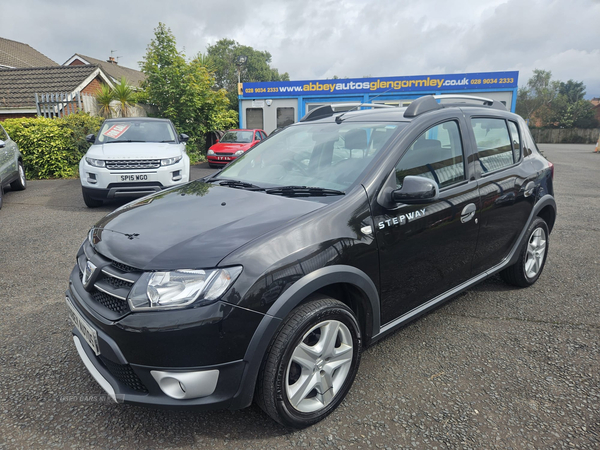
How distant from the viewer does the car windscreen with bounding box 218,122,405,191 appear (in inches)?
104

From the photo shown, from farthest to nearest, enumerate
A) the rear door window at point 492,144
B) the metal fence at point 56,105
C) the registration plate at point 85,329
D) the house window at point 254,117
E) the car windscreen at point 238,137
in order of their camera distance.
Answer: the house window at point 254,117 → the car windscreen at point 238,137 → the metal fence at point 56,105 → the rear door window at point 492,144 → the registration plate at point 85,329

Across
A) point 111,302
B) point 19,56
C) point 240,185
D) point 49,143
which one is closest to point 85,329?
point 111,302

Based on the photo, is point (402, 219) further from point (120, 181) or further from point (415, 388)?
point (120, 181)

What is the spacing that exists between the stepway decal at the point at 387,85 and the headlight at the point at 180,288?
1540 cm

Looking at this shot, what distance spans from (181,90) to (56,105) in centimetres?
473

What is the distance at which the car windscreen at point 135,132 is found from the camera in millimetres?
8078

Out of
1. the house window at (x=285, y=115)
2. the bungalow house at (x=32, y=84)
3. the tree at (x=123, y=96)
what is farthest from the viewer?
the house window at (x=285, y=115)

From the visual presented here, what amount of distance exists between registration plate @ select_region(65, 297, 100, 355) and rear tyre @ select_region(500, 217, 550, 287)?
3.52 meters

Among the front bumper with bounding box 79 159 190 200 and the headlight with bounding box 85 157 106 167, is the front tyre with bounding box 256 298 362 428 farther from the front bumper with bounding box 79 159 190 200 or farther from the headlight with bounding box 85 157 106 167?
the headlight with bounding box 85 157 106 167

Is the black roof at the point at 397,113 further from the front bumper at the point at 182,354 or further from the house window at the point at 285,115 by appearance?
the house window at the point at 285,115

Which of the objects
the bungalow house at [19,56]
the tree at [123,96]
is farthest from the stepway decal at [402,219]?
the bungalow house at [19,56]

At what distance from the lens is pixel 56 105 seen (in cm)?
1304

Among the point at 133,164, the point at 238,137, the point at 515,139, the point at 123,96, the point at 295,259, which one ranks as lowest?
the point at 295,259

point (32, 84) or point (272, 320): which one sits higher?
point (32, 84)
